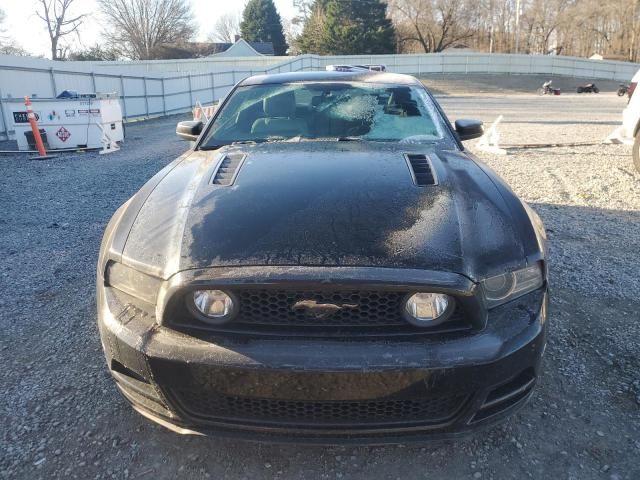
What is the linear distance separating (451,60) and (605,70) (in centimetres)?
1330

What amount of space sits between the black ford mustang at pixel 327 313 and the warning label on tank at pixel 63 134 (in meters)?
9.99

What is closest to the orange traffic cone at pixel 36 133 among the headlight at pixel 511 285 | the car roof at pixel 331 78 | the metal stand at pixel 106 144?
the metal stand at pixel 106 144

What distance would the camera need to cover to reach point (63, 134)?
10.9 meters

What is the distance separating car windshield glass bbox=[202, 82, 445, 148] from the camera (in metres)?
3.27

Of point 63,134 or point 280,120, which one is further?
point 63,134

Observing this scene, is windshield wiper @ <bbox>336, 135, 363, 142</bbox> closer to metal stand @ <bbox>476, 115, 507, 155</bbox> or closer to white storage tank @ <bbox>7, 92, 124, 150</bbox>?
metal stand @ <bbox>476, 115, 507, 155</bbox>

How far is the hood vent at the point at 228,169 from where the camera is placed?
2.49 metres

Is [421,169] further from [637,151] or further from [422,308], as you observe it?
[637,151]

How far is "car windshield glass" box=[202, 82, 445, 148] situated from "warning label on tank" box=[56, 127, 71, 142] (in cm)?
862

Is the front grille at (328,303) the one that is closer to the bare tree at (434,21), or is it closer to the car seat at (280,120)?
the car seat at (280,120)

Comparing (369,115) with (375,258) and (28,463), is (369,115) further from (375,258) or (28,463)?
(28,463)

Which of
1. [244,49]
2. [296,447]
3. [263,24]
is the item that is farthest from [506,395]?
[263,24]

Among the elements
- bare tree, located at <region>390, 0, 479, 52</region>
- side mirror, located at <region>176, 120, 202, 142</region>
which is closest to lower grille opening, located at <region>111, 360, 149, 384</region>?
side mirror, located at <region>176, 120, 202, 142</region>

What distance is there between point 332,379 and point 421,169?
129 centimetres
